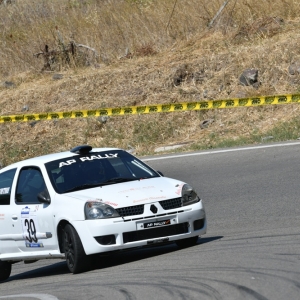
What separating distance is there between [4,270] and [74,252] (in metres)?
1.87

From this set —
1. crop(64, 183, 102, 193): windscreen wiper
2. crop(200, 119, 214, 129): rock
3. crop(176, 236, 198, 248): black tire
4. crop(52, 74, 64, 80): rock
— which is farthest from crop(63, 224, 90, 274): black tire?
crop(52, 74, 64, 80): rock

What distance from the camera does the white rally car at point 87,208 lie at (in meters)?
9.50

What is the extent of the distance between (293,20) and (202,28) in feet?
9.82

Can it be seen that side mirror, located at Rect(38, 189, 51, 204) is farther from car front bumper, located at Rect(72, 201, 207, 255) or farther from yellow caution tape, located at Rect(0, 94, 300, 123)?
yellow caution tape, located at Rect(0, 94, 300, 123)

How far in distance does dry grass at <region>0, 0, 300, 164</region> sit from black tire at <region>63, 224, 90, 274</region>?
9961 mm

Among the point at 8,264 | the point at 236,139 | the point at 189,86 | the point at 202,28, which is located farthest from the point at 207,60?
the point at 8,264

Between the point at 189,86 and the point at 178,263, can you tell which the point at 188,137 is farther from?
the point at 178,263

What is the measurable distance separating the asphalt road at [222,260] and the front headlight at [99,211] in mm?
596

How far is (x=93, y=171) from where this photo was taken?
10.5 meters

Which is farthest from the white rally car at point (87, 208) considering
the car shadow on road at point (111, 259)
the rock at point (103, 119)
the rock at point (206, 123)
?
the rock at point (103, 119)

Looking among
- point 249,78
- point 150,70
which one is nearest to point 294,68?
point 249,78

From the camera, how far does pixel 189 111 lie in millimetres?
22469

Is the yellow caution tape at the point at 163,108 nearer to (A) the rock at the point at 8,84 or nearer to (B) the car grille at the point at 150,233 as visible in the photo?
(A) the rock at the point at 8,84

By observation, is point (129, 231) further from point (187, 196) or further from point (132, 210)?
point (187, 196)
